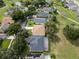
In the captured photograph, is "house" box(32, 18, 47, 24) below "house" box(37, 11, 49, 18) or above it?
below

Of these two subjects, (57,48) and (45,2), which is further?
(45,2)

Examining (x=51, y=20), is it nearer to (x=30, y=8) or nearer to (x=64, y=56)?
(x=30, y=8)

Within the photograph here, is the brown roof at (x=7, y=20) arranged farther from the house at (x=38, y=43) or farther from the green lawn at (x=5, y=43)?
the house at (x=38, y=43)

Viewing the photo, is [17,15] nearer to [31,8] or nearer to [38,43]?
[31,8]

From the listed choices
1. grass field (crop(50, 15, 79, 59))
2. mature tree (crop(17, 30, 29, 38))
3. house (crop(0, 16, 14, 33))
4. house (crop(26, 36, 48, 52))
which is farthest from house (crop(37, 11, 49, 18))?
house (crop(26, 36, 48, 52))

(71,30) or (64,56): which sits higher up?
(71,30)

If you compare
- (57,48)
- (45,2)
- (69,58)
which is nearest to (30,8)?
(45,2)

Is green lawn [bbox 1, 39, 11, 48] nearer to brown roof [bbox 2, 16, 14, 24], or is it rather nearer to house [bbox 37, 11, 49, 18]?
brown roof [bbox 2, 16, 14, 24]
